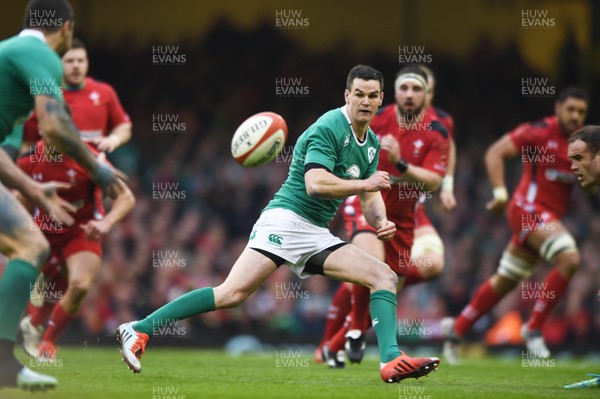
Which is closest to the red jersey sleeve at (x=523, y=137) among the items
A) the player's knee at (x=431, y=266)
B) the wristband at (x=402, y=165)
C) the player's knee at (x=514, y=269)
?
the player's knee at (x=514, y=269)

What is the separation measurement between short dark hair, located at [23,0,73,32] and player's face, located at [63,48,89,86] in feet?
10.5

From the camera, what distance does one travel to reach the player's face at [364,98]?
24.3 feet

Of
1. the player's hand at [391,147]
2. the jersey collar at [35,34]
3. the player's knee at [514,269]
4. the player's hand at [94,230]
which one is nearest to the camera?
the jersey collar at [35,34]

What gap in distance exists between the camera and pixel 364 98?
7.40 meters

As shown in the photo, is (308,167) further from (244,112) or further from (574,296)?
(244,112)

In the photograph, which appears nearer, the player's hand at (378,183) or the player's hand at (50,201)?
the player's hand at (50,201)

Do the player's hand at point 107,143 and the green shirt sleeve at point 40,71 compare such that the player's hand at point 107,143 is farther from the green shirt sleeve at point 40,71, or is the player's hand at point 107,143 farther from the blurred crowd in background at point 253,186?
the blurred crowd in background at point 253,186

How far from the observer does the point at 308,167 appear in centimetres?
717

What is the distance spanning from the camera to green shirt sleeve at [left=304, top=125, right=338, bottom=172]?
7176 millimetres

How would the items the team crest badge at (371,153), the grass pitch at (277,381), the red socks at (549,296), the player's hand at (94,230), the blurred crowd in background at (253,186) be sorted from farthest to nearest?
the blurred crowd in background at (253,186) → the red socks at (549,296) → the player's hand at (94,230) → the team crest badge at (371,153) → the grass pitch at (277,381)

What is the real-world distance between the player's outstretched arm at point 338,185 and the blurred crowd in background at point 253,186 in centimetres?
836

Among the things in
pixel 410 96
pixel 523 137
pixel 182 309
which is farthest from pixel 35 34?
pixel 523 137

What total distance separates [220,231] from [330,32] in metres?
5.82

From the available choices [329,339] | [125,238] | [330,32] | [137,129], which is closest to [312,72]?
[330,32]
